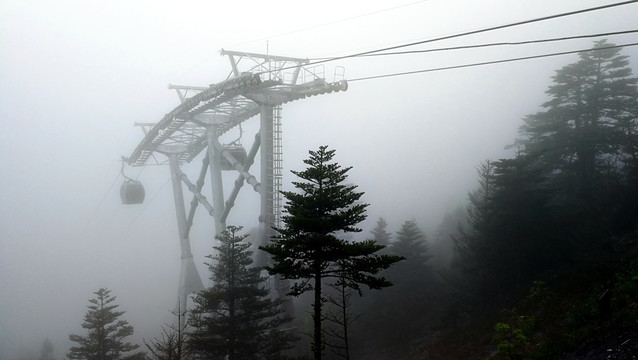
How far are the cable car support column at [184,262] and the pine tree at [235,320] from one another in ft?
45.9

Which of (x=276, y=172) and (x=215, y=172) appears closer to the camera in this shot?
(x=276, y=172)

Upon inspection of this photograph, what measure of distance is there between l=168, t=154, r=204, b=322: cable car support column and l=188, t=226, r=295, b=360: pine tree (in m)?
14.0

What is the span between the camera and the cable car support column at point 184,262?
114ft

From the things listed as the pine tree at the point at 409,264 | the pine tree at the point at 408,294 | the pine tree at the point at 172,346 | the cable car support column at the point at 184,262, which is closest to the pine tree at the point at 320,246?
the pine tree at the point at 172,346

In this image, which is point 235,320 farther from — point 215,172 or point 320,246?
point 215,172

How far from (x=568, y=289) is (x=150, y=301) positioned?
88229 millimetres

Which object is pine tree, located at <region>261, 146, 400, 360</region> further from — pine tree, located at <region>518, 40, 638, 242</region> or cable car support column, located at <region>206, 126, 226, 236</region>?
cable car support column, located at <region>206, 126, 226, 236</region>

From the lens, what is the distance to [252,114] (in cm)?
2878

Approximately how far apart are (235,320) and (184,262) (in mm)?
18117

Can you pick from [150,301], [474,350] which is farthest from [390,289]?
[150,301]

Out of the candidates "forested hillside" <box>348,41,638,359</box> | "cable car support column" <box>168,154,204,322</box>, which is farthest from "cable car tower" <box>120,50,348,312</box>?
"forested hillside" <box>348,41,638,359</box>

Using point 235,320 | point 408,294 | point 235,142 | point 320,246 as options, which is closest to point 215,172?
point 235,142

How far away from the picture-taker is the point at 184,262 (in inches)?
1435

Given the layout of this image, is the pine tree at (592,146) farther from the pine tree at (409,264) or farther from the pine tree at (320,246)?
the pine tree at (320,246)
